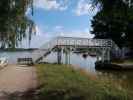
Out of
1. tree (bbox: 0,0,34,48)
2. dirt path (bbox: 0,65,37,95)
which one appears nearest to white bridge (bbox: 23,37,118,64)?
dirt path (bbox: 0,65,37,95)

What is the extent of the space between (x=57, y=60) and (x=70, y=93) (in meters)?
44.5

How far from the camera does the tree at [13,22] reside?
54.4 feet

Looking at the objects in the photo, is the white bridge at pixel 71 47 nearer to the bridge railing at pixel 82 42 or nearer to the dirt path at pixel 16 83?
the bridge railing at pixel 82 42

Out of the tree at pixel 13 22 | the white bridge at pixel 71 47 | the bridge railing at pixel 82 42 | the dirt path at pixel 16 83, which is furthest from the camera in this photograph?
the bridge railing at pixel 82 42

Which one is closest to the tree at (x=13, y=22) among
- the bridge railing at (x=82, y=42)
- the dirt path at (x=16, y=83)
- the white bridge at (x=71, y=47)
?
the dirt path at (x=16, y=83)

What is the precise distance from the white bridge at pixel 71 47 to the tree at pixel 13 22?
109ft

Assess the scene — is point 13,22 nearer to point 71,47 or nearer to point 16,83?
point 16,83

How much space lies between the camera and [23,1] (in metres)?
16.8

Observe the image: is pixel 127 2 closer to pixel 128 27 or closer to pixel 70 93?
pixel 70 93

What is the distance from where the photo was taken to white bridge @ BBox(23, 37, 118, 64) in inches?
2219

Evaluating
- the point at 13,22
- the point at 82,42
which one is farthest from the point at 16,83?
the point at 82,42

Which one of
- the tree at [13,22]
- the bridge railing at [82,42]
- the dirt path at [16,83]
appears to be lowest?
the dirt path at [16,83]

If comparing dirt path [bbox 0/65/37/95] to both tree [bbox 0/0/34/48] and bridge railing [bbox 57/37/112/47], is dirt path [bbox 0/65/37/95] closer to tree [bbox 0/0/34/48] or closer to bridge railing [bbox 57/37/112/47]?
tree [bbox 0/0/34/48]

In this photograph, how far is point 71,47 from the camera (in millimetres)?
Result: 59344
